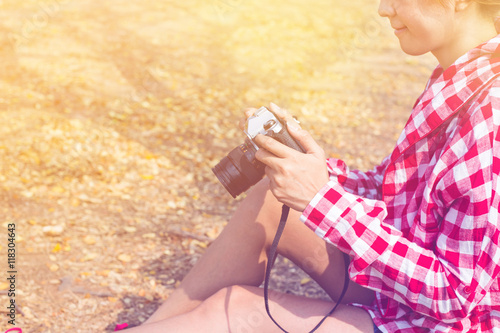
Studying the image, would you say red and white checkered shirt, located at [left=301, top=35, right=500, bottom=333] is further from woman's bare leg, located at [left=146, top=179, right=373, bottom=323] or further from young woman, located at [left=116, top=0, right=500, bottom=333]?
woman's bare leg, located at [left=146, top=179, right=373, bottom=323]

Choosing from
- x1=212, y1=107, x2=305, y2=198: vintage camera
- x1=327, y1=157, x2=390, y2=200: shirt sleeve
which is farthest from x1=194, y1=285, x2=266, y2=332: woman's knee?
x1=327, y1=157, x2=390, y2=200: shirt sleeve

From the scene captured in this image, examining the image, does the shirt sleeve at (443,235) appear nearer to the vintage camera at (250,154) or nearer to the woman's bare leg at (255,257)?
the vintage camera at (250,154)

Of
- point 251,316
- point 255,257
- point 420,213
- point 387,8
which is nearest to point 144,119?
point 255,257

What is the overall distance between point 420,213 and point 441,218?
0.05 meters

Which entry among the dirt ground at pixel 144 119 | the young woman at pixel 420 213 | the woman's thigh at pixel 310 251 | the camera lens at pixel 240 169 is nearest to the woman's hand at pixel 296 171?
the young woman at pixel 420 213

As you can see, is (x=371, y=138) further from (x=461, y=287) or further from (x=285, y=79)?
(x=461, y=287)

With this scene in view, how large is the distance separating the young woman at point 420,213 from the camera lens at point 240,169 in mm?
136

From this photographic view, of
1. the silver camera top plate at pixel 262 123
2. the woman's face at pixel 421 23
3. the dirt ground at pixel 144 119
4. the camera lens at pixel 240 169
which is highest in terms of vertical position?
the woman's face at pixel 421 23

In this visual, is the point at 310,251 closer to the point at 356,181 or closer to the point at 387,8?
the point at 356,181

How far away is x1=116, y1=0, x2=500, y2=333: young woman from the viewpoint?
1235mm

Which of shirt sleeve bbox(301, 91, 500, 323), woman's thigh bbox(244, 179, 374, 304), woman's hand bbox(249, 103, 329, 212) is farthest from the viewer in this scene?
woman's thigh bbox(244, 179, 374, 304)

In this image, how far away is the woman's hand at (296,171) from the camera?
1.37 metres

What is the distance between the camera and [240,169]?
5.24ft

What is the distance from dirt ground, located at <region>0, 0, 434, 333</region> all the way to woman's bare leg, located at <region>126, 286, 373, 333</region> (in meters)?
0.83
